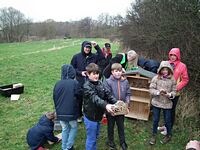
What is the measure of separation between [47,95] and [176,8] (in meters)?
5.30

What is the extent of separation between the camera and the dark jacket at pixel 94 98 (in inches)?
148

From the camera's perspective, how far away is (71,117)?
166 inches

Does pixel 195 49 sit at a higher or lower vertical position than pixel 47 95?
higher

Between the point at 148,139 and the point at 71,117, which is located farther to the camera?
the point at 148,139

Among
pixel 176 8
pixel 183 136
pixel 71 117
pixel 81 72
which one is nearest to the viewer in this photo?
pixel 71 117

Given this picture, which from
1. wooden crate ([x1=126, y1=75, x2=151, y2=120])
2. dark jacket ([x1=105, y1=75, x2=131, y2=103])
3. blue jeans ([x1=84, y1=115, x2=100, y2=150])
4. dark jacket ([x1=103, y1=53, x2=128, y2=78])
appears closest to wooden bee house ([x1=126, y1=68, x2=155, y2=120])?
wooden crate ([x1=126, y1=75, x2=151, y2=120])

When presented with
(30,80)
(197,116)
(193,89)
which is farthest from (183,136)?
(30,80)

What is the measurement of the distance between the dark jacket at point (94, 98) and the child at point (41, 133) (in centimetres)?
108

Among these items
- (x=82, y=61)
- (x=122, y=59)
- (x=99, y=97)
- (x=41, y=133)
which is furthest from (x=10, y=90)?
(x=99, y=97)

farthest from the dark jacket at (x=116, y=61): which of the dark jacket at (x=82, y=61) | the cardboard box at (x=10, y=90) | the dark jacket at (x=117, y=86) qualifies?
the cardboard box at (x=10, y=90)

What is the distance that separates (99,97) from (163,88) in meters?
1.50

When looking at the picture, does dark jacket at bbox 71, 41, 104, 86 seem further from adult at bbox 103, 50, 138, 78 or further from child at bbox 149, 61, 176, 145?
child at bbox 149, 61, 176, 145

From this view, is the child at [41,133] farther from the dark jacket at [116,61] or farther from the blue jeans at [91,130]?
the dark jacket at [116,61]

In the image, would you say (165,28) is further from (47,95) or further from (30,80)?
(30,80)
